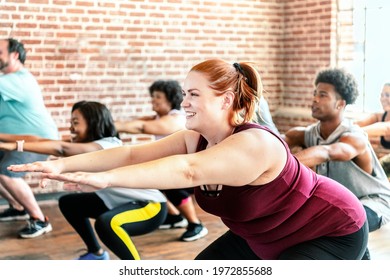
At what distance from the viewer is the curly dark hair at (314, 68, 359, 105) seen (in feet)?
10.5

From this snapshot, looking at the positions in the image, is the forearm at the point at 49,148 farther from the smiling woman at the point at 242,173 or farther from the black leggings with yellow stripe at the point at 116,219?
the smiling woman at the point at 242,173

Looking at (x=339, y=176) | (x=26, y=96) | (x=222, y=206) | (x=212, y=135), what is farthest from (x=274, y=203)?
(x=26, y=96)

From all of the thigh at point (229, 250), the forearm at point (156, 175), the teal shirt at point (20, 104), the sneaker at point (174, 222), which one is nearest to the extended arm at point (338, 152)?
the thigh at point (229, 250)

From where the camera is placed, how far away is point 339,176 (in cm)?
301

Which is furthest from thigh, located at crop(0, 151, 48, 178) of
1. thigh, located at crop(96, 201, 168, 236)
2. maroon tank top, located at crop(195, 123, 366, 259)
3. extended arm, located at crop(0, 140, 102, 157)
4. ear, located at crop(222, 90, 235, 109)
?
ear, located at crop(222, 90, 235, 109)

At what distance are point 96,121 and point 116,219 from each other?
0.53m

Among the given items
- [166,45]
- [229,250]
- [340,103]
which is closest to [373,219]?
[340,103]

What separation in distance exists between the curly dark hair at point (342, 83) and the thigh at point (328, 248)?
49.1 inches

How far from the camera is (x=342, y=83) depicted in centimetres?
325

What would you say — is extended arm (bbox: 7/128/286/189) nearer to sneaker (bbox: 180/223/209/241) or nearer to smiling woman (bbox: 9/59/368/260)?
smiling woman (bbox: 9/59/368/260)

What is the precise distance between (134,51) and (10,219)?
1.29m

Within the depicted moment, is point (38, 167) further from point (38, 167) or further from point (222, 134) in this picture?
point (222, 134)

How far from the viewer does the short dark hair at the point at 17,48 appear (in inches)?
152

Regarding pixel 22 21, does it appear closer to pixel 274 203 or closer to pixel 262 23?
pixel 262 23
